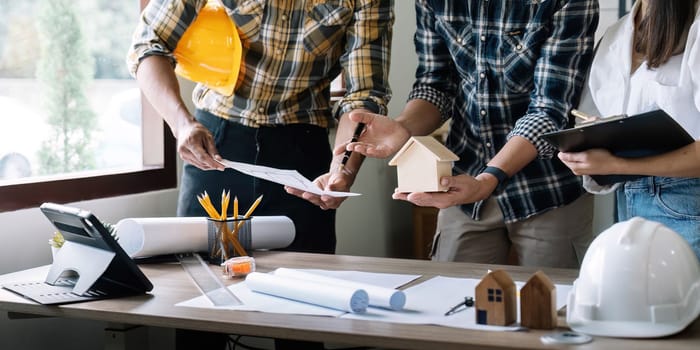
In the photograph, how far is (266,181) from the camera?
2174 millimetres

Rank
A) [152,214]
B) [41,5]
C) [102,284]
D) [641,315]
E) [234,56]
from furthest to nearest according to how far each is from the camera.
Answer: [152,214]
[41,5]
[234,56]
[102,284]
[641,315]

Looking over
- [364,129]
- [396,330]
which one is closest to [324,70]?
[364,129]

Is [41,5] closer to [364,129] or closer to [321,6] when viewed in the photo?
[321,6]

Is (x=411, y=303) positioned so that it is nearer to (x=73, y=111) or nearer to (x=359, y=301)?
(x=359, y=301)

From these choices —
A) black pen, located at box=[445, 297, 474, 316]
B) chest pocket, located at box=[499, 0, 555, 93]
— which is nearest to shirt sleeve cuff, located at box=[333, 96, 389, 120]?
chest pocket, located at box=[499, 0, 555, 93]

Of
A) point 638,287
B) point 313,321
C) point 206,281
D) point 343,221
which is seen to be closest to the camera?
point 638,287

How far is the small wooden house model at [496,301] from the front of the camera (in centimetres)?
124

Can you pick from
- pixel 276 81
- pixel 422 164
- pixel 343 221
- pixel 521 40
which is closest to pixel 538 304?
pixel 422 164

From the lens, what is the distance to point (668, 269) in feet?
3.93

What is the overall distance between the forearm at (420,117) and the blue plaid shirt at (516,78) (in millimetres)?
19

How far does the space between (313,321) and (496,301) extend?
0.28m

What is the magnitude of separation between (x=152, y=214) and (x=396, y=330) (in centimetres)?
153

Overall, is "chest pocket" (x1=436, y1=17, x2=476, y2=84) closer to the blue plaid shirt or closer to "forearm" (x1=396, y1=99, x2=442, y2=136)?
the blue plaid shirt

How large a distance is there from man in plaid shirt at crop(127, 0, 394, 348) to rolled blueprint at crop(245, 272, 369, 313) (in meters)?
0.64
